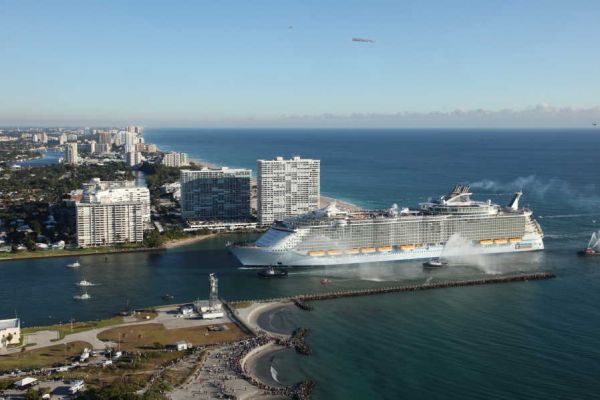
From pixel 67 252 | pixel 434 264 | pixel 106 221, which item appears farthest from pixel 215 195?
pixel 434 264

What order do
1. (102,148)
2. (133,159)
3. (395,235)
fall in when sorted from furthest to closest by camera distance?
1. (102,148)
2. (133,159)
3. (395,235)

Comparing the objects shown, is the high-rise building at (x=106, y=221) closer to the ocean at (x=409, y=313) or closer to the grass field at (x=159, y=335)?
the ocean at (x=409, y=313)

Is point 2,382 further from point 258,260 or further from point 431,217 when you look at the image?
point 431,217

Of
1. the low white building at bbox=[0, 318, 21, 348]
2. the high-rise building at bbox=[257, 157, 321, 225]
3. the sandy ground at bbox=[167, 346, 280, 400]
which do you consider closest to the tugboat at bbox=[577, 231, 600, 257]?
the high-rise building at bbox=[257, 157, 321, 225]

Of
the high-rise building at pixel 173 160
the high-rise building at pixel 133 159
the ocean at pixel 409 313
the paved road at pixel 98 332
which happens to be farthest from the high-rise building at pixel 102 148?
the paved road at pixel 98 332

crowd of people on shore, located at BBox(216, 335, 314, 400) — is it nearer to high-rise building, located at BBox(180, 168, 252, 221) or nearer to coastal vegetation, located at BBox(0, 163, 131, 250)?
coastal vegetation, located at BBox(0, 163, 131, 250)

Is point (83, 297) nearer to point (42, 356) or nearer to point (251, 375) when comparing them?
point (42, 356)
